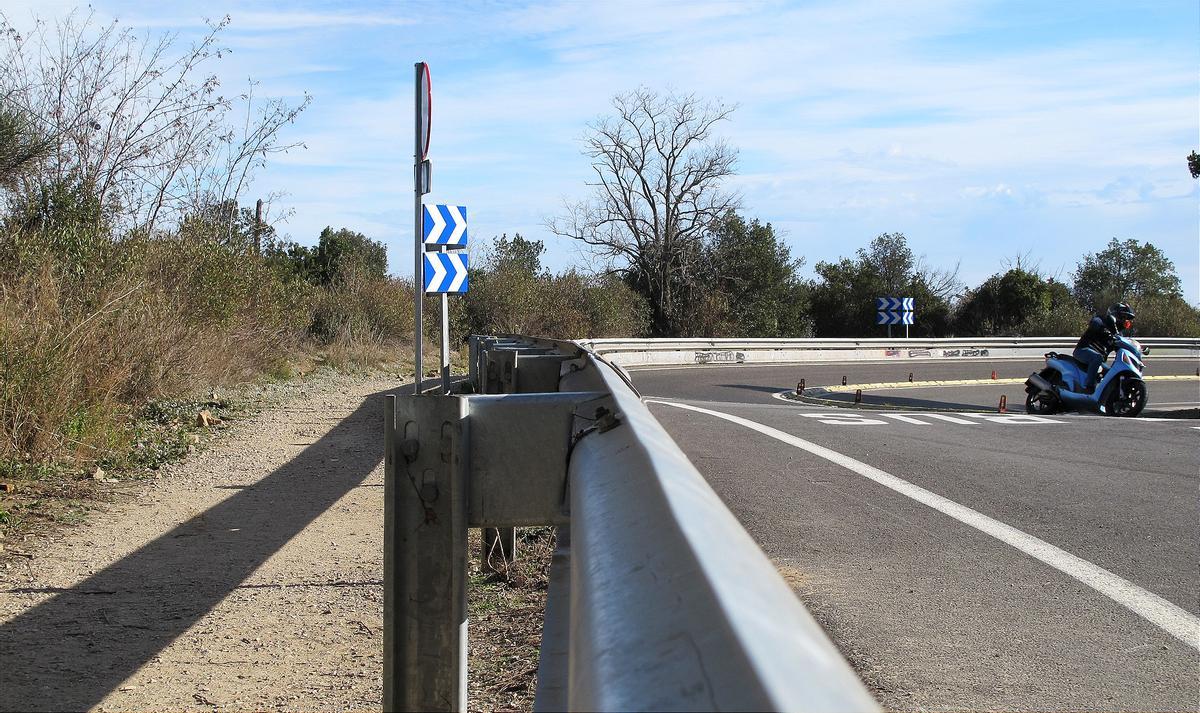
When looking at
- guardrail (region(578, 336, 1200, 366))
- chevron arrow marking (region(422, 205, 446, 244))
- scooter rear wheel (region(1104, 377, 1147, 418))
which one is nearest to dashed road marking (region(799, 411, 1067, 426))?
scooter rear wheel (region(1104, 377, 1147, 418))

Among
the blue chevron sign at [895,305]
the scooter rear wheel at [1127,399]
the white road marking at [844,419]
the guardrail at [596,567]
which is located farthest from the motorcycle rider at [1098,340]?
the blue chevron sign at [895,305]

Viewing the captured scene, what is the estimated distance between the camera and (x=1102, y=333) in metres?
16.7

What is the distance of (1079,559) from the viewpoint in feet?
19.8

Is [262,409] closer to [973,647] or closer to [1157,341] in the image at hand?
[973,647]

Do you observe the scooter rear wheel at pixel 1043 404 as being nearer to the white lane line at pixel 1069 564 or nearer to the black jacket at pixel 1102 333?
the black jacket at pixel 1102 333

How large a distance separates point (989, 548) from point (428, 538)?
4736 millimetres

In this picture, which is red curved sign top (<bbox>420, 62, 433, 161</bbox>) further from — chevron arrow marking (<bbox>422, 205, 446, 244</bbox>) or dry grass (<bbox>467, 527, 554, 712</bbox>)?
dry grass (<bbox>467, 527, 554, 712</bbox>)

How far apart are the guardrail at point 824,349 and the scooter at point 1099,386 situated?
13308 millimetres

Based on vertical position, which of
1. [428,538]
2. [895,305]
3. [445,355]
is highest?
[895,305]

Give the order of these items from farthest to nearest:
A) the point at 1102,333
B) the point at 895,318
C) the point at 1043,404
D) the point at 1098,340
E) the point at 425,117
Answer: the point at 895,318 < the point at 1043,404 < the point at 1098,340 < the point at 1102,333 < the point at 425,117

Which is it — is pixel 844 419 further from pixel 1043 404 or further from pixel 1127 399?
pixel 1127 399

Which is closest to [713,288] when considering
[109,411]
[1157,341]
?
[1157,341]

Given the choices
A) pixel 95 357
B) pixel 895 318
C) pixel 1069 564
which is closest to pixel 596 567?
pixel 1069 564

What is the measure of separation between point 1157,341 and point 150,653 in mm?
38504
